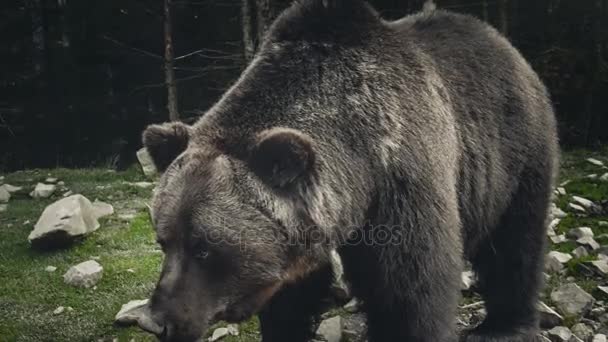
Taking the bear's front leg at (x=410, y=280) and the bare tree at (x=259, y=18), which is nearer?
the bear's front leg at (x=410, y=280)

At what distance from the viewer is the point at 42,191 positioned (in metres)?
9.59

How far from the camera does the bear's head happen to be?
3041 millimetres

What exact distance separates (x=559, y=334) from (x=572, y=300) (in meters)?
0.44

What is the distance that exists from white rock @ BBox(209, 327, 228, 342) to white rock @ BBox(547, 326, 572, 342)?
2.35m

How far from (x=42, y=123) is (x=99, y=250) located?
10.4 metres

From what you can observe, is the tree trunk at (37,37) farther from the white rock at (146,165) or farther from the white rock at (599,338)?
the white rock at (599,338)

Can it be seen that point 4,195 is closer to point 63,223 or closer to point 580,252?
point 63,223

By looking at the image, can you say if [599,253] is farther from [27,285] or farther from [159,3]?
[159,3]

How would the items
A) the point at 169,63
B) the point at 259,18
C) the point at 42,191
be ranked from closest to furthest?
the point at 42,191 → the point at 259,18 → the point at 169,63

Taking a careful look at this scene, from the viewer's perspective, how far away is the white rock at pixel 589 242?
608cm

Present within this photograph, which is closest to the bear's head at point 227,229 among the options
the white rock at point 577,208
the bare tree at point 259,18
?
the white rock at point 577,208

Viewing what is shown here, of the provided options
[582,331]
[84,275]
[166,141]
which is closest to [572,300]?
[582,331]

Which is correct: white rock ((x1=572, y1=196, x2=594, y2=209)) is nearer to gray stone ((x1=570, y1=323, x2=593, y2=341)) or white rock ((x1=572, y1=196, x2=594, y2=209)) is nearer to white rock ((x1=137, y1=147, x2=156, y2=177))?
gray stone ((x1=570, y1=323, x2=593, y2=341))

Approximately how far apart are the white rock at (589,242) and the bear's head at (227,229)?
3.85 metres
